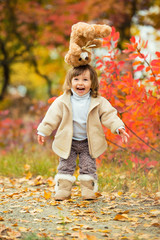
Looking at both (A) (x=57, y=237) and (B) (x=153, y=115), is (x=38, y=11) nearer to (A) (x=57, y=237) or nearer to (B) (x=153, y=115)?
(B) (x=153, y=115)

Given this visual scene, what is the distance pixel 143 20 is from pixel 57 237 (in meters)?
8.27

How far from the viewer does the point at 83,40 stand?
10.1 feet

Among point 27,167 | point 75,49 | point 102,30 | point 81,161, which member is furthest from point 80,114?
point 27,167

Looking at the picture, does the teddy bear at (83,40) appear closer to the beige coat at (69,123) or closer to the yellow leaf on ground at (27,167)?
the beige coat at (69,123)

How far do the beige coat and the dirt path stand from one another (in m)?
0.49

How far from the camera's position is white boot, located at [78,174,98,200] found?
3.04 m

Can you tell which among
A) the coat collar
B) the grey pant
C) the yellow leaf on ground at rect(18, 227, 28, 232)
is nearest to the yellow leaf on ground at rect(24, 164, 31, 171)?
the grey pant

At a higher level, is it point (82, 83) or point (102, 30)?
point (102, 30)

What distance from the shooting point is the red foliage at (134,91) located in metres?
3.02

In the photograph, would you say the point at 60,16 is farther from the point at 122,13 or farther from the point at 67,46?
the point at 122,13

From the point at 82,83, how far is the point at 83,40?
0.41 metres

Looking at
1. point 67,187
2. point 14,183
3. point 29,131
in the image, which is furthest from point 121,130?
point 29,131

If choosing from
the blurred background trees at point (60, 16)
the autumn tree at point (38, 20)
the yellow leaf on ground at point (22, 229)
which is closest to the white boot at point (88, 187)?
the yellow leaf on ground at point (22, 229)

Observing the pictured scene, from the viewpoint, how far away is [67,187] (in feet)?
10.1
